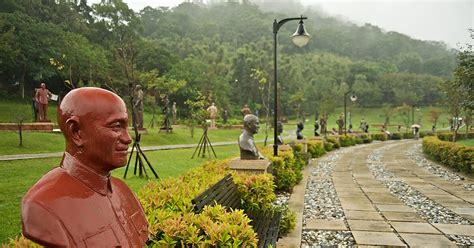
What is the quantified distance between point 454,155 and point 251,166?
33.3 ft

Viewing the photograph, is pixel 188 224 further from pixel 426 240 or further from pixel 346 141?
pixel 346 141

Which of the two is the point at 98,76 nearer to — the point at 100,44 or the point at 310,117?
the point at 100,44

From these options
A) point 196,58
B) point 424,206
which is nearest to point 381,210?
point 424,206

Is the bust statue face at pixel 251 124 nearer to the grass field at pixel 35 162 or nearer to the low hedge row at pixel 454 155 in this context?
the grass field at pixel 35 162

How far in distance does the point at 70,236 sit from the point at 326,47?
11550 centimetres

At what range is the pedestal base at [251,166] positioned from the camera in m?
7.79

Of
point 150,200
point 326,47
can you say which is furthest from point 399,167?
point 326,47

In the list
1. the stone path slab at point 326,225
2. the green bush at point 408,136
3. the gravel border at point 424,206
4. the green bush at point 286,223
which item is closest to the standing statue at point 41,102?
the gravel border at point 424,206

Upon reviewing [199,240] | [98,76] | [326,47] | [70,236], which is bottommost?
[199,240]

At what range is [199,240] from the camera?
10.3ft

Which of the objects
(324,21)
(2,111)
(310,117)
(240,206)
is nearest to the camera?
(240,206)

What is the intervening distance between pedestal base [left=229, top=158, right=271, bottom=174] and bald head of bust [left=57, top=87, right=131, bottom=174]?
6.09 meters

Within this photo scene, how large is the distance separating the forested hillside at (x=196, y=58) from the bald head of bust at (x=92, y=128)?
7.98 m

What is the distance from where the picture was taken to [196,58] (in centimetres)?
5453
